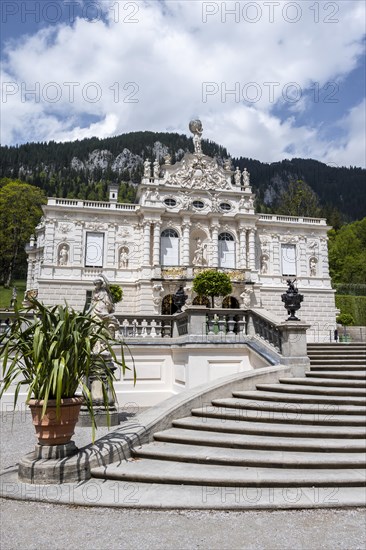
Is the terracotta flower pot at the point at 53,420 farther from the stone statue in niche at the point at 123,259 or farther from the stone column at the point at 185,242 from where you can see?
the stone column at the point at 185,242

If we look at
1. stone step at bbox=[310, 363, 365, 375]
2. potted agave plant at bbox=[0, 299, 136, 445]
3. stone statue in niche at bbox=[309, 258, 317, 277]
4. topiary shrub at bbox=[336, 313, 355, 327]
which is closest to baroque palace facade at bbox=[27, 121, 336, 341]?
stone statue in niche at bbox=[309, 258, 317, 277]

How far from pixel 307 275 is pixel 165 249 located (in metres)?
12.4

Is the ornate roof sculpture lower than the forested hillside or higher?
lower

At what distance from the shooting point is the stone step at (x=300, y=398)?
290 inches

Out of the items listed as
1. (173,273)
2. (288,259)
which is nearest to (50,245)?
(173,273)

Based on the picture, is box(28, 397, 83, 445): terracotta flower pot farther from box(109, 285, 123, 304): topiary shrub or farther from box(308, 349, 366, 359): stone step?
box(109, 285, 123, 304): topiary shrub

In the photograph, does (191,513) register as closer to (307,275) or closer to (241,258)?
(241,258)

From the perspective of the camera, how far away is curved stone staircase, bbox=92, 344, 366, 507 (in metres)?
4.99

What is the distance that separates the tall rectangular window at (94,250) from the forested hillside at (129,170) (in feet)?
243

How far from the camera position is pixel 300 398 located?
7.45 metres

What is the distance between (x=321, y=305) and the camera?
108ft

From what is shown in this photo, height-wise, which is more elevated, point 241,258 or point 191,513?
point 241,258

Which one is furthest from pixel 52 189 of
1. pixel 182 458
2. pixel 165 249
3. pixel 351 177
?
pixel 351 177

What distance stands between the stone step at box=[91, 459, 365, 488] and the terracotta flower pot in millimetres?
674
